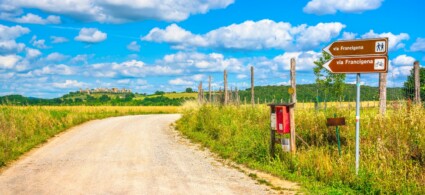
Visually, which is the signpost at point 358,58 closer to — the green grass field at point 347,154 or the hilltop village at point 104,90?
the green grass field at point 347,154

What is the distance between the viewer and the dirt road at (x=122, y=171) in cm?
911

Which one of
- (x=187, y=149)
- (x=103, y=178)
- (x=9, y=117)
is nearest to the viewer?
(x=103, y=178)

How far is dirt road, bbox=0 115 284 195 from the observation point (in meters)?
9.11

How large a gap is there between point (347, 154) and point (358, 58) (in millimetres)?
2394

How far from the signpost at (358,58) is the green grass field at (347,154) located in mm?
570

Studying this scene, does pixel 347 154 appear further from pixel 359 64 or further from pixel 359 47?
pixel 359 47

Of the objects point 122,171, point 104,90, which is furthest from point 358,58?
point 104,90

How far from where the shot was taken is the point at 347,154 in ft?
33.0

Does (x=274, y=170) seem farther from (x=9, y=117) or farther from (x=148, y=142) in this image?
(x=9, y=117)

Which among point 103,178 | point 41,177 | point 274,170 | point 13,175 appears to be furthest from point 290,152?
point 13,175

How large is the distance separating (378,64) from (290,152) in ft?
11.4

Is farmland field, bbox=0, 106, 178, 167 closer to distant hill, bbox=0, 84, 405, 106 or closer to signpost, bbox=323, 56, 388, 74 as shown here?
distant hill, bbox=0, 84, 405, 106

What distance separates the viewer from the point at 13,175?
11.2 meters

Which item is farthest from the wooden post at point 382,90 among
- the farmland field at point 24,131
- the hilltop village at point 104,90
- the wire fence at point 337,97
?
the hilltop village at point 104,90
